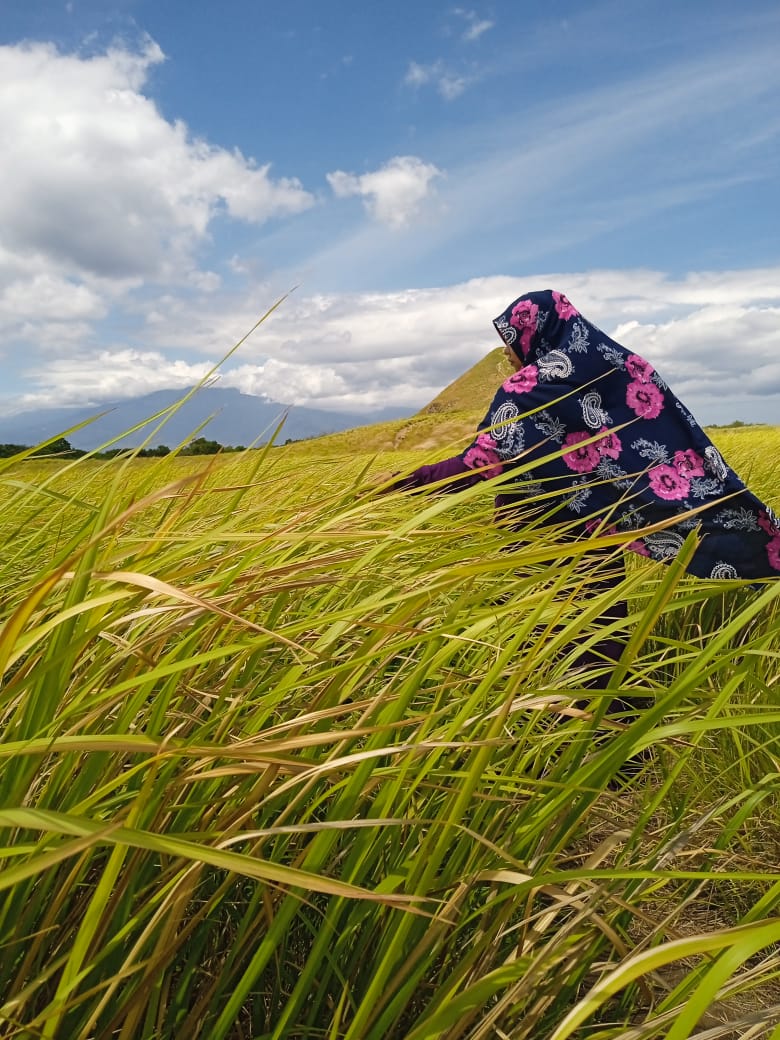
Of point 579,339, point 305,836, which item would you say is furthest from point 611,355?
point 305,836

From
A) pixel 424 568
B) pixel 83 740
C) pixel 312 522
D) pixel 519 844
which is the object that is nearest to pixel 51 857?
pixel 83 740

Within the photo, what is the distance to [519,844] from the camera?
2.80 ft

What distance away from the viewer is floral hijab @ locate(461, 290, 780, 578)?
239 cm

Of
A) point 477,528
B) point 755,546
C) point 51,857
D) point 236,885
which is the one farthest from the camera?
point 755,546

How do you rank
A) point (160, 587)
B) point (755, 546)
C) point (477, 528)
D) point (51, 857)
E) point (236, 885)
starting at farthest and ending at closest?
point (755, 546)
point (477, 528)
point (236, 885)
point (160, 587)
point (51, 857)

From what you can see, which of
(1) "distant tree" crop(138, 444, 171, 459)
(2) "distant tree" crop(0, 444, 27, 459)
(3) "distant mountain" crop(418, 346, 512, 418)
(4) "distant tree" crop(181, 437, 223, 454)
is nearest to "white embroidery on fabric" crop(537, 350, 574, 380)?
(4) "distant tree" crop(181, 437, 223, 454)

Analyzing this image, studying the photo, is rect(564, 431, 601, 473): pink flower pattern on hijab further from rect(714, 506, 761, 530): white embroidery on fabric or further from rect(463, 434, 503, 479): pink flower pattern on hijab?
rect(714, 506, 761, 530): white embroidery on fabric

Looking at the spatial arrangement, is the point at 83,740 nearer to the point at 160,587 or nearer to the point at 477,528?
the point at 160,587

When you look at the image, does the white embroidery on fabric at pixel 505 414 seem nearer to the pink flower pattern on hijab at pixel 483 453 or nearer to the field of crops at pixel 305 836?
the pink flower pattern on hijab at pixel 483 453

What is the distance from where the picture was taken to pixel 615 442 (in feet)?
8.29

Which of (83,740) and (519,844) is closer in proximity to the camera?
(83,740)

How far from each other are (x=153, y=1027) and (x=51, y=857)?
45cm

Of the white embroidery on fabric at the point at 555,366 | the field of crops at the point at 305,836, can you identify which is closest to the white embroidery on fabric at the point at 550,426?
the white embroidery on fabric at the point at 555,366

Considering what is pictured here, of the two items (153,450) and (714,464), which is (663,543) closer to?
(714,464)
